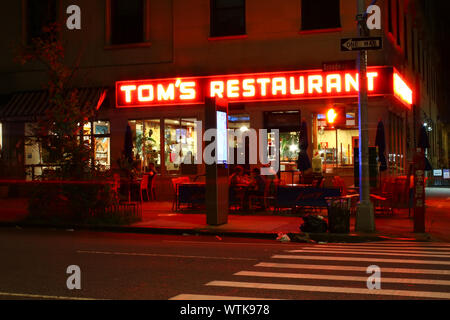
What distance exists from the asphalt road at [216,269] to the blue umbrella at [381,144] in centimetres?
719

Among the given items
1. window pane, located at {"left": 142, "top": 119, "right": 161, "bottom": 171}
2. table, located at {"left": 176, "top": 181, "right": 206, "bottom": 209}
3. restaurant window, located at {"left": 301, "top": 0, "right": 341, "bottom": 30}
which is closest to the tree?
table, located at {"left": 176, "top": 181, "right": 206, "bottom": 209}

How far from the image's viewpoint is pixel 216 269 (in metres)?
8.94

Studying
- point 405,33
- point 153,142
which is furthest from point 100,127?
point 405,33

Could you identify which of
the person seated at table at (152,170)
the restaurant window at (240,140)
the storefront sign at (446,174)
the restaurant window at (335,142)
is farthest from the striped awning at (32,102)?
the storefront sign at (446,174)

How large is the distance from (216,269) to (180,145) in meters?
14.4

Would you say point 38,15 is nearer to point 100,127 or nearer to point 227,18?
point 100,127

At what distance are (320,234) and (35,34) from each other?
17998 mm

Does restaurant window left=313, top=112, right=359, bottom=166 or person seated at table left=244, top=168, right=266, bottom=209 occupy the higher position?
restaurant window left=313, top=112, right=359, bottom=166

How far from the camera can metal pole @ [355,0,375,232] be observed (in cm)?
1359

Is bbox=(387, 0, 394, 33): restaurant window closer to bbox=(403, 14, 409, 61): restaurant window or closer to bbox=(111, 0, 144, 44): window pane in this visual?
bbox=(403, 14, 409, 61): restaurant window

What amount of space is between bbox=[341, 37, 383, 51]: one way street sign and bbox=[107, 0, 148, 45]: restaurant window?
1220 centimetres

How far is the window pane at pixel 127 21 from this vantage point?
23.6 m
